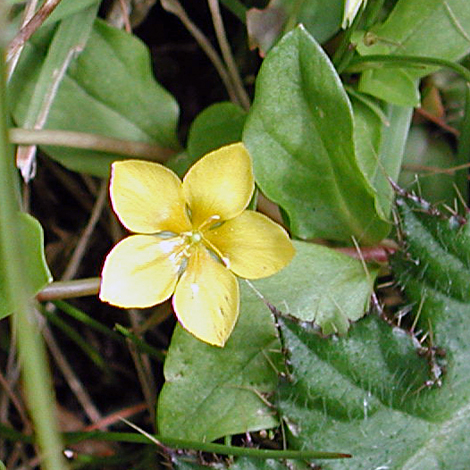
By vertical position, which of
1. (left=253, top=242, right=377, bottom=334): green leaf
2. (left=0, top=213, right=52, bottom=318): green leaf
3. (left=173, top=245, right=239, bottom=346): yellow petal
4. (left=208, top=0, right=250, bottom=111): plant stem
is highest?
(left=208, top=0, right=250, bottom=111): plant stem

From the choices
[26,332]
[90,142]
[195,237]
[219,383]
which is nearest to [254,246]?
[195,237]

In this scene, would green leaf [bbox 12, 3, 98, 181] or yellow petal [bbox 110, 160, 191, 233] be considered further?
green leaf [bbox 12, 3, 98, 181]

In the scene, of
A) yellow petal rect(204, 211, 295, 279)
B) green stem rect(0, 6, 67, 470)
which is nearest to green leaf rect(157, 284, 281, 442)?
yellow petal rect(204, 211, 295, 279)

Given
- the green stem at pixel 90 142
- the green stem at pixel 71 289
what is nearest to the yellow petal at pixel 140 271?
the green stem at pixel 71 289

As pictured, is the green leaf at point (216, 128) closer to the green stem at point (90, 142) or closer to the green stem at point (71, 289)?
the green stem at point (90, 142)

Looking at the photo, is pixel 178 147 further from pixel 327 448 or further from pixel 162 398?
pixel 327 448

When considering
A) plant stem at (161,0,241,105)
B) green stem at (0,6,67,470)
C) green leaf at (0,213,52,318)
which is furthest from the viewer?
plant stem at (161,0,241,105)

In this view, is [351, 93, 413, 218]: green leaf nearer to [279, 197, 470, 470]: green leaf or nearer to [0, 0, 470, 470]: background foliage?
[0, 0, 470, 470]: background foliage

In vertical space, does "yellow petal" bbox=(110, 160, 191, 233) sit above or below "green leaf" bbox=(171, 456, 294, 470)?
above
